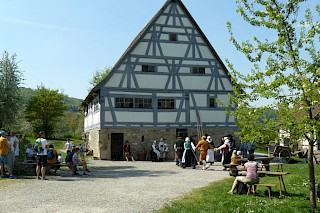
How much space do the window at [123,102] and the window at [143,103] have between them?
0.35 metres

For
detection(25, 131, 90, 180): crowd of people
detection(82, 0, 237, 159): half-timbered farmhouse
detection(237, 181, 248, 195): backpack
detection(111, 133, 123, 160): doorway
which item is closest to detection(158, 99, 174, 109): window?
detection(82, 0, 237, 159): half-timbered farmhouse

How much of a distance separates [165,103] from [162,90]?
3.02 feet

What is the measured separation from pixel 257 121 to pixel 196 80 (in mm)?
17630

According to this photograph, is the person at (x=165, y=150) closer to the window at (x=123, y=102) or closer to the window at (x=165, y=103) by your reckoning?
the window at (x=165, y=103)

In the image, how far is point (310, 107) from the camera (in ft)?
26.4

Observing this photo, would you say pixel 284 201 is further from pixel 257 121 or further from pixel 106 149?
pixel 106 149

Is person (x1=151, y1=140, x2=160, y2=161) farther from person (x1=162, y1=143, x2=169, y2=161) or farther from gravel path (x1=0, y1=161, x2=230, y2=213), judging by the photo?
gravel path (x1=0, y1=161, x2=230, y2=213)

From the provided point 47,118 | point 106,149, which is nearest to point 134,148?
point 106,149

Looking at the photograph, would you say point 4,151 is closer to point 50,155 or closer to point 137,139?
point 50,155

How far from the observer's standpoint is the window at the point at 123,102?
24.5m

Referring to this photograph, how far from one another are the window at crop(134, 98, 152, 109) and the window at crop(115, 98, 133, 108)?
0.35 metres

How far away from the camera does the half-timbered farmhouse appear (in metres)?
24.4

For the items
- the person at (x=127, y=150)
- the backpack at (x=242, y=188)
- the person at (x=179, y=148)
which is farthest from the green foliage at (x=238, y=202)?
the person at (x=127, y=150)

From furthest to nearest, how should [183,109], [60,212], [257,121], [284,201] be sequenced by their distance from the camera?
1. [183,109]
2. [284,201]
3. [257,121]
4. [60,212]
